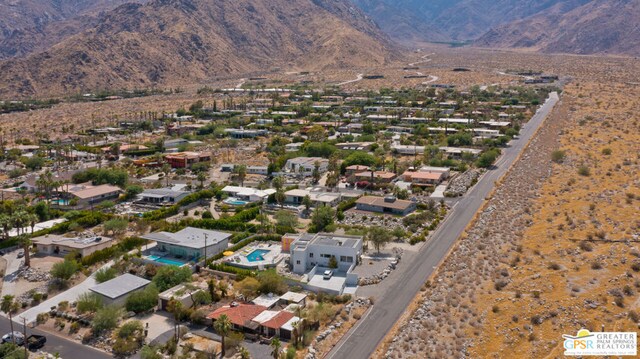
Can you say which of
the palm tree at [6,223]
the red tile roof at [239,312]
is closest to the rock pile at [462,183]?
the red tile roof at [239,312]

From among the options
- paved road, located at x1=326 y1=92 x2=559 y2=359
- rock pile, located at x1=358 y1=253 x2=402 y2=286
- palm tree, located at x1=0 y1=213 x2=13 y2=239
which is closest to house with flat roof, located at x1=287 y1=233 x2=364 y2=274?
rock pile, located at x1=358 y1=253 x2=402 y2=286

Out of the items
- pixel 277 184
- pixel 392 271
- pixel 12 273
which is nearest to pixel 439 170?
pixel 277 184

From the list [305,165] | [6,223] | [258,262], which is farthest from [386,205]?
[6,223]

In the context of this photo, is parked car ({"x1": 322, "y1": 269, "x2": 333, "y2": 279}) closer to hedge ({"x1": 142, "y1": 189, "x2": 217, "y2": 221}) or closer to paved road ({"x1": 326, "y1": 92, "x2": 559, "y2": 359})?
paved road ({"x1": 326, "y1": 92, "x2": 559, "y2": 359})

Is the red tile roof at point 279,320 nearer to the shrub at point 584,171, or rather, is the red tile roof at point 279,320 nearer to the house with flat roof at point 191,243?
the house with flat roof at point 191,243

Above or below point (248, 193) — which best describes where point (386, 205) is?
above

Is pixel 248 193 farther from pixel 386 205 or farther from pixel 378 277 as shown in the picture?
pixel 378 277
